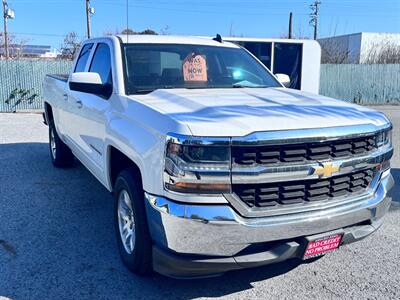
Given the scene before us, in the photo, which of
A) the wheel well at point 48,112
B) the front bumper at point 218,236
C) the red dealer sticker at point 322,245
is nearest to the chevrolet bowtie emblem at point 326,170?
the front bumper at point 218,236

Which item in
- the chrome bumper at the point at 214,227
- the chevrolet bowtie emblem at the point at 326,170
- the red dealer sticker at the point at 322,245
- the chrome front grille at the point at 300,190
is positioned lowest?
the red dealer sticker at the point at 322,245

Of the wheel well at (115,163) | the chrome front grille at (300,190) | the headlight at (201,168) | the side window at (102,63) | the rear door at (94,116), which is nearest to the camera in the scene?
the headlight at (201,168)

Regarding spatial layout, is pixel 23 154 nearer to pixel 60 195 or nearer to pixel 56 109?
pixel 56 109

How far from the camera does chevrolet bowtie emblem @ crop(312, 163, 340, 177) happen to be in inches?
107

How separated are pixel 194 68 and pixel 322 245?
2.23 meters

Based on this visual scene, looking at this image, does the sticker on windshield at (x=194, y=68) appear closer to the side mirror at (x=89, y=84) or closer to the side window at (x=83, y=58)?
the side mirror at (x=89, y=84)

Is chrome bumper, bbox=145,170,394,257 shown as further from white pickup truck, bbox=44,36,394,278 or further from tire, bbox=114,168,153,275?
tire, bbox=114,168,153,275

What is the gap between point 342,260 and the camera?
3672 mm

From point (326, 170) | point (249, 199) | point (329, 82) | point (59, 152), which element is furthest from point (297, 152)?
point (329, 82)

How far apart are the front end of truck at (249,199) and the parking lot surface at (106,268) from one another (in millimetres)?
559

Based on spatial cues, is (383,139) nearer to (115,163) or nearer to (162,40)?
(115,163)

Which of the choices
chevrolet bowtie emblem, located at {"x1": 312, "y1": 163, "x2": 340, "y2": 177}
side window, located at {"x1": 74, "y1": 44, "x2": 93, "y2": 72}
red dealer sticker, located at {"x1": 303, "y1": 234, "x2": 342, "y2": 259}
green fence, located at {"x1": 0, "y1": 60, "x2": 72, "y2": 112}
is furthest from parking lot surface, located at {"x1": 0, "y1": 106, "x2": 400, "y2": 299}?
green fence, located at {"x1": 0, "y1": 60, "x2": 72, "y2": 112}

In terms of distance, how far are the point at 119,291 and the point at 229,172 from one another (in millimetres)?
1410

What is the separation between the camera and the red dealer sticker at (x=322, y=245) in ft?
9.18
